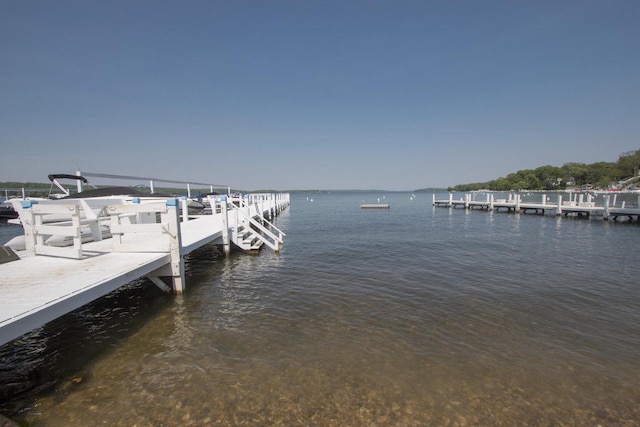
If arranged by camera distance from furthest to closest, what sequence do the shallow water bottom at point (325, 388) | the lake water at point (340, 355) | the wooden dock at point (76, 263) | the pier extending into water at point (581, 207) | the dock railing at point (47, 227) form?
the pier extending into water at point (581, 207), the dock railing at point (47, 227), the wooden dock at point (76, 263), the lake water at point (340, 355), the shallow water bottom at point (325, 388)

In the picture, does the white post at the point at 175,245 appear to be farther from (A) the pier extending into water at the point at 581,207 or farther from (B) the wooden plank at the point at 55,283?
(A) the pier extending into water at the point at 581,207

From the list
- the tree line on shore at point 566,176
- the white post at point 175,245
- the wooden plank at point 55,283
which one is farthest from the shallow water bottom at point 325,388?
the tree line on shore at point 566,176

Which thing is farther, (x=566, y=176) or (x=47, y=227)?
(x=566, y=176)

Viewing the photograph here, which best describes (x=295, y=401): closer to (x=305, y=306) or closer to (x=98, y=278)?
(x=305, y=306)

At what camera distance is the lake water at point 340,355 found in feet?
12.4

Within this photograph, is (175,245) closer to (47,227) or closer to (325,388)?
(47,227)

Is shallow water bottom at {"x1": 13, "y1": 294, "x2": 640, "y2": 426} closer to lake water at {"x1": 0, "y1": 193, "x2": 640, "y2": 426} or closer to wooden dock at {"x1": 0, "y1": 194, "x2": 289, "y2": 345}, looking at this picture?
lake water at {"x1": 0, "y1": 193, "x2": 640, "y2": 426}

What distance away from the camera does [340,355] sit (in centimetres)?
506

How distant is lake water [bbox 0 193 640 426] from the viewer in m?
3.79

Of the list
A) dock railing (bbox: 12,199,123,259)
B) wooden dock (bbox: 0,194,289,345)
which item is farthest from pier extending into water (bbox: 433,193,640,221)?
dock railing (bbox: 12,199,123,259)

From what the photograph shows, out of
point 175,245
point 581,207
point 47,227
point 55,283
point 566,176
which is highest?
point 566,176

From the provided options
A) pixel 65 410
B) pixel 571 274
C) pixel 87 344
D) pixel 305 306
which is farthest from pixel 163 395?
pixel 571 274

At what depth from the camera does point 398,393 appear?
4.11m

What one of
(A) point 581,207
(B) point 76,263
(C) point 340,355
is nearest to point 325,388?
(C) point 340,355
